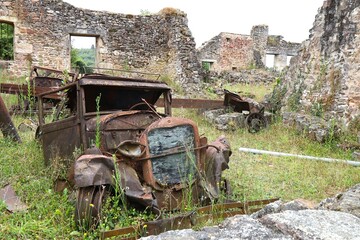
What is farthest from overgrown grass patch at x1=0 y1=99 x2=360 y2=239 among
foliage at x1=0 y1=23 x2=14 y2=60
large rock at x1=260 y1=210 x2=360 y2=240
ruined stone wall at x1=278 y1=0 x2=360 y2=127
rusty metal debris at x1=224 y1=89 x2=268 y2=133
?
foliage at x1=0 y1=23 x2=14 y2=60

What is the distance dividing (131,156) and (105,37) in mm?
11868

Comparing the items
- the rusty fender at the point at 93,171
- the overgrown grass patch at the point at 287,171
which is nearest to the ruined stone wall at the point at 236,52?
the overgrown grass patch at the point at 287,171

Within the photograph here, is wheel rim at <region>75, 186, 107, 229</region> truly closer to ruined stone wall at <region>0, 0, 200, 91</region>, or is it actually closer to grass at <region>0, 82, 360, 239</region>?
grass at <region>0, 82, 360, 239</region>

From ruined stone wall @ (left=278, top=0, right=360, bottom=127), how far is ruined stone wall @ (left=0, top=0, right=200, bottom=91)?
5.33 m

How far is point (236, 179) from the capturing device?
5188 millimetres

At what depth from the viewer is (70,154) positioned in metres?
4.31

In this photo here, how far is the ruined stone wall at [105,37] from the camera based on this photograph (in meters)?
13.3

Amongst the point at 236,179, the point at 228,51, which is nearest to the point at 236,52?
the point at 228,51

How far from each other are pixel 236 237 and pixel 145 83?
11.6 ft

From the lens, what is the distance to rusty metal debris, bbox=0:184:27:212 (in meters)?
3.53

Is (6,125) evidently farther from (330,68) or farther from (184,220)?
(330,68)

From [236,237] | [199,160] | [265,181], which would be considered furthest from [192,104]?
[236,237]

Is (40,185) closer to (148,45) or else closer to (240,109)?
(240,109)

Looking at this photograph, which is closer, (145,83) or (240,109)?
(145,83)
